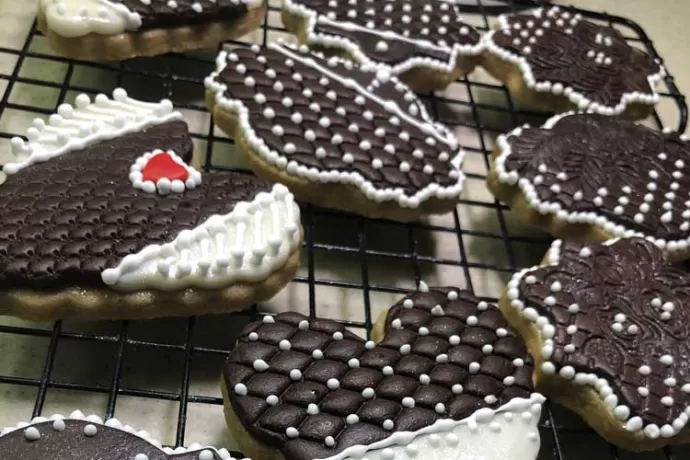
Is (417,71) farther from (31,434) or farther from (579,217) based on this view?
(31,434)

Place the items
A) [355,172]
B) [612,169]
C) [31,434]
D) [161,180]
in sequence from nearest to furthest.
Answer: [31,434] < [161,180] < [355,172] < [612,169]

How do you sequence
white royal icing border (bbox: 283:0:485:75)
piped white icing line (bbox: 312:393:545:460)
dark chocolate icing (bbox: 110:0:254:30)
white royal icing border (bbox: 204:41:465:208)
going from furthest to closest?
white royal icing border (bbox: 283:0:485:75) → dark chocolate icing (bbox: 110:0:254:30) → white royal icing border (bbox: 204:41:465:208) → piped white icing line (bbox: 312:393:545:460)

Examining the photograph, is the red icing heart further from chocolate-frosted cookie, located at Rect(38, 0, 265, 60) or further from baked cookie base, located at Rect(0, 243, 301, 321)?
chocolate-frosted cookie, located at Rect(38, 0, 265, 60)

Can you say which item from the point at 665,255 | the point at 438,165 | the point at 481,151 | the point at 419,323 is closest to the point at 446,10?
the point at 481,151

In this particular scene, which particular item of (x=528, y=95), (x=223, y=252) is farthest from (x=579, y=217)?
(x=223, y=252)

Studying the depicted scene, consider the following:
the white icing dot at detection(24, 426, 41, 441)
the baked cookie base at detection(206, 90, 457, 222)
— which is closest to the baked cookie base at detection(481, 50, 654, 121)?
the baked cookie base at detection(206, 90, 457, 222)

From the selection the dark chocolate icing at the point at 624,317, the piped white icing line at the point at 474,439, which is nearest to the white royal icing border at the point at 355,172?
the dark chocolate icing at the point at 624,317
